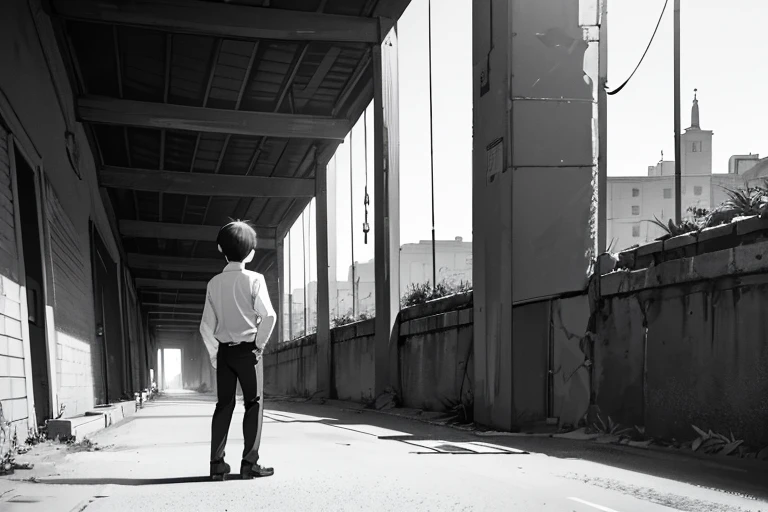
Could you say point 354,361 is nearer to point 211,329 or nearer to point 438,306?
point 438,306

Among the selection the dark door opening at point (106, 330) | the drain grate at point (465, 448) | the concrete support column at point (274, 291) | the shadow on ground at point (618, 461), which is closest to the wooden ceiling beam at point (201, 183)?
the dark door opening at point (106, 330)

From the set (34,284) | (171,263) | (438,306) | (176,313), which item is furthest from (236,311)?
(176,313)

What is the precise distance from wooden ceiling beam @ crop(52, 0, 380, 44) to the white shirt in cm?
1086

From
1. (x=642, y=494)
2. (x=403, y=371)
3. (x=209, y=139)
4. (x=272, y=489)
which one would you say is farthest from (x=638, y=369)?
(x=209, y=139)

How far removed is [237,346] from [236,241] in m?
0.60

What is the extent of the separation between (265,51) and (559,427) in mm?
11664

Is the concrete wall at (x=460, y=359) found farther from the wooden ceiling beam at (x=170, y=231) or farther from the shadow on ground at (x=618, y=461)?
the wooden ceiling beam at (x=170, y=231)

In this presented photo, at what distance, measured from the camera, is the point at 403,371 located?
15.0m

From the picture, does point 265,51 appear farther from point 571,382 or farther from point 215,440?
point 215,440

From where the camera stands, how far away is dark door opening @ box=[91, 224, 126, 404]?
19.1 m

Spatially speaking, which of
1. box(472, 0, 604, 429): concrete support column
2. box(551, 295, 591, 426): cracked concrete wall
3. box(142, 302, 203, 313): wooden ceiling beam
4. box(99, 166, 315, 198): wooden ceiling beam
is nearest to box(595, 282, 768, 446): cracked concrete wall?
box(551, 295, 591, 426): cracked concrete wall

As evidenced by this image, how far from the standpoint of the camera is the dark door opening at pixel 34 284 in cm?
937

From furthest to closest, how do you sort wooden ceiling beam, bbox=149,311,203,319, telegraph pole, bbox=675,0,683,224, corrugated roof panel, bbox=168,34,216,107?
wooden ceiling beam, bbox=149,311,203,319 < corrugated roof panel, bbox=168,34,216,107 < telegraph pole, bbox=675,0,683,224

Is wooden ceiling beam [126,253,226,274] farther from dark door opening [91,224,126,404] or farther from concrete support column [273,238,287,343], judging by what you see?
dark door opening [91,224,126,404]
